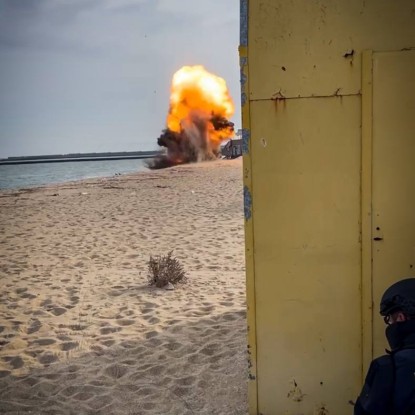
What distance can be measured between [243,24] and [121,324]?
369 centimetres

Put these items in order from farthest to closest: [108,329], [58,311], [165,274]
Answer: [165,274]
[58,311]
[108,329]

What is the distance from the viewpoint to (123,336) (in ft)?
16.1

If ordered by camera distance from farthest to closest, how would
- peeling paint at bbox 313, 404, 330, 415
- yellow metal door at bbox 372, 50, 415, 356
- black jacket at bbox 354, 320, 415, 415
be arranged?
1. peeling paint at bbox 313, 404, 330, 415
2. yellow metal door at bbox 372, 50, 415, 356
3. black jacket at bbox 354, 320, 415, 415

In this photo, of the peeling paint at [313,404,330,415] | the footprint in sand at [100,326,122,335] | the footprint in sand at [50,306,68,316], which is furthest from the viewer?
the footprint in sand at [50,306,68,316]

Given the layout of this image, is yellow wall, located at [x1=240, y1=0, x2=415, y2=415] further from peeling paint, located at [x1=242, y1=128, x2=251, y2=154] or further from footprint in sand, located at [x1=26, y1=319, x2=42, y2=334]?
footprint in sand, located at [x1=26, y1=319, x2=42, y2=334]

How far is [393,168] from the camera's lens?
2672 millimetres

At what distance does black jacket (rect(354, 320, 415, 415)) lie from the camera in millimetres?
1652

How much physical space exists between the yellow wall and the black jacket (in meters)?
1.00

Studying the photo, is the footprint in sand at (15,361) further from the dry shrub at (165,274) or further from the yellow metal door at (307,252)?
the yellow metal door at (307,252)

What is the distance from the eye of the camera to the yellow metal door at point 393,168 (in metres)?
2.61

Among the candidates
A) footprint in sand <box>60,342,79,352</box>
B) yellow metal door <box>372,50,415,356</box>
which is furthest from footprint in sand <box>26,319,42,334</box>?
yellow metal door <box>372,50,415,356</box>

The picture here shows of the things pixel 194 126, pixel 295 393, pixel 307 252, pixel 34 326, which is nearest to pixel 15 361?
pixel 34 326

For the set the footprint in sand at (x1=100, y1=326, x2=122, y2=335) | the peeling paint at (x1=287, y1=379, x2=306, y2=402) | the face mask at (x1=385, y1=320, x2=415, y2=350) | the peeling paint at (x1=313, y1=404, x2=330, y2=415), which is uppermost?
the face mask at (x1=385, y1=320, x2=415, y2=350)

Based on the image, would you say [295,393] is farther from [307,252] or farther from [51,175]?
[51,175]
